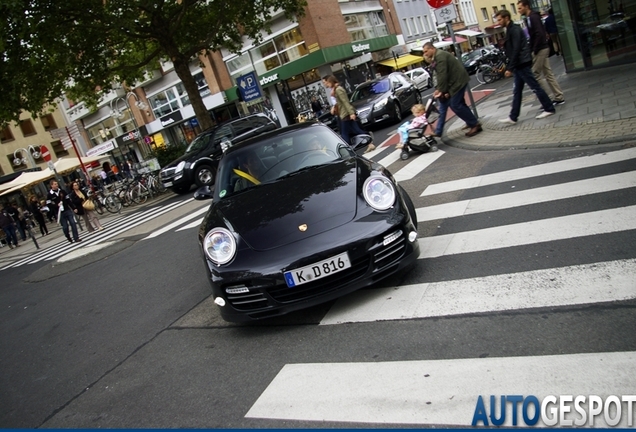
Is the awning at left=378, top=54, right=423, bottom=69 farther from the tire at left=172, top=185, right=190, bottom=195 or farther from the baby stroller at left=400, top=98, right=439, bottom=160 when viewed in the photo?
the baby stroller at left=400, top=98, right=439, bottom=160

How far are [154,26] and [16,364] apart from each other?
60.0 ft

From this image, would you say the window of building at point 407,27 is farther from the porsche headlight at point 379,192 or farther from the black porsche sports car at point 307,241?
the porsche headlight at point 379,192

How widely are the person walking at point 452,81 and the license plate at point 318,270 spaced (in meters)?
6.60

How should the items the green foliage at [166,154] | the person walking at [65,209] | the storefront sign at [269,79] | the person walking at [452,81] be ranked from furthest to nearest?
the storefront sign at [269,79] → the green foliage at [166,154] → the person walking at [65,209] → the person walking at [452,81]

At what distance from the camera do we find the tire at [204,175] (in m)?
17.6

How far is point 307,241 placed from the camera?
150 inches

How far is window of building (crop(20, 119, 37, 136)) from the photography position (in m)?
49.8

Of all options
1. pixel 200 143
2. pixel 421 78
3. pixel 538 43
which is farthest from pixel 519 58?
Result: pixel 421 78

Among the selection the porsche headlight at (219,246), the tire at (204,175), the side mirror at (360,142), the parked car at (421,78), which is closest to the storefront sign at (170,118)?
the parked car at (421,78)

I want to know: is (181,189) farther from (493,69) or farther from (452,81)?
(493,69)

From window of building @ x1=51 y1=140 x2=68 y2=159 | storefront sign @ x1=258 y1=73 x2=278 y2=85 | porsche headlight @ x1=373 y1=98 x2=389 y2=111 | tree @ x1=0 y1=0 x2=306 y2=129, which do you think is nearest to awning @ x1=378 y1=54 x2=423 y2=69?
storefront sign @ x1=258 y1=73 x2=278 y2=85

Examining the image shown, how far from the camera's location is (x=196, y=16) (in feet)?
77.5

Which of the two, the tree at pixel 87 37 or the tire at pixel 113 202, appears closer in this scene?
the tree at pixel 87 37

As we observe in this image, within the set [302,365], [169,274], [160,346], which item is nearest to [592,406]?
[302,365]
